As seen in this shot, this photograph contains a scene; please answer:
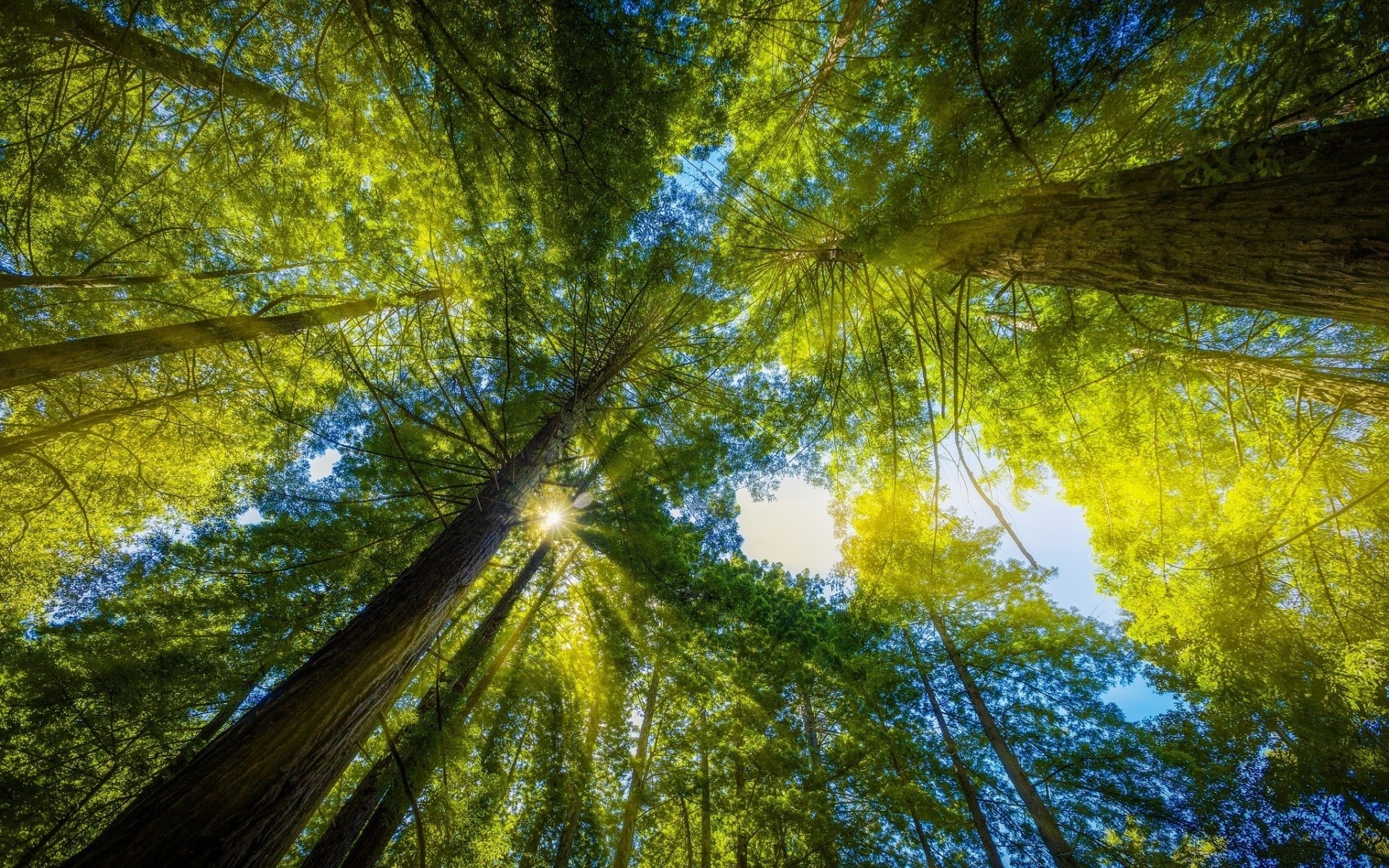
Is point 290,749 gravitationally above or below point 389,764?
below

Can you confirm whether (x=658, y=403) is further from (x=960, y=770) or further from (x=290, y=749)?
(x=960, y=770)

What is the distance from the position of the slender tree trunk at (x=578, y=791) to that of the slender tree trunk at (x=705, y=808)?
1.52m

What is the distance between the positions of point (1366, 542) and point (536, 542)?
1010 centimetres

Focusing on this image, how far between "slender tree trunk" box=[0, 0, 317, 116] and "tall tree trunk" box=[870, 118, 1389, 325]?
16.4 ft

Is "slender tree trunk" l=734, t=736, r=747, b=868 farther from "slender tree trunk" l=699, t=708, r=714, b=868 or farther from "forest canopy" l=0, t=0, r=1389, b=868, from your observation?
"slender tree trunk" l=699, t=708, r=714, b=868

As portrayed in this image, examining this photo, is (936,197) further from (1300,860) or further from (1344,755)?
(1300,860)

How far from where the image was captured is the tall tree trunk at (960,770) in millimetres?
6261

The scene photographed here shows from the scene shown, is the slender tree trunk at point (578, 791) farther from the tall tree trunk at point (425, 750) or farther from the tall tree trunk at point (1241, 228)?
the tall tree trunk at point (1241, 228)

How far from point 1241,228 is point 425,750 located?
4.89 metres

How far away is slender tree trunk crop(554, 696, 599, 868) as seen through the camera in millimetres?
5105

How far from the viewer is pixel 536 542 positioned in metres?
7.52

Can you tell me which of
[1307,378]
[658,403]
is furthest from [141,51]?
[1307,378]

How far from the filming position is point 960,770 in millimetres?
6688

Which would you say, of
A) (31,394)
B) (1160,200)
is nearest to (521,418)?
(1160,200)
